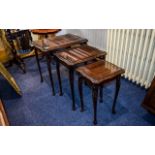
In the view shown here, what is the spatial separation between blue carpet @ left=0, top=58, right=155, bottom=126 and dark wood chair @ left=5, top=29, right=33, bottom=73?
66 centimetres

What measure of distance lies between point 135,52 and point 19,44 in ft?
7.13

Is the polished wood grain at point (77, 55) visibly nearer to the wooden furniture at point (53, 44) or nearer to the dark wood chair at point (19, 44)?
the wooden furniture at point (53, 44)

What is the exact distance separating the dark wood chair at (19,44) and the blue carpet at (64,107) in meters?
0.66

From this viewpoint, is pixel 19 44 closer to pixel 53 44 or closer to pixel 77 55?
pixel 53 44

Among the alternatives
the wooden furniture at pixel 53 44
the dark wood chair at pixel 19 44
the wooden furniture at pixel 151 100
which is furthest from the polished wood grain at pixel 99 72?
the dark wood chair at pixel 19 44

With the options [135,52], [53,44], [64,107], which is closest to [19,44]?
[53,44]

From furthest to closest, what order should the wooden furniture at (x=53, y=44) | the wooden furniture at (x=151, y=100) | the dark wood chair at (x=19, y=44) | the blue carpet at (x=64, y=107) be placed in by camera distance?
the dark wood chair at (x=19, y=44), the wooden furniture at (x=53, y=44), the blue carpet at (x=64, y=107), the wooden furniture at (x=151, y=100)

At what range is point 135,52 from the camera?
2.12 metres

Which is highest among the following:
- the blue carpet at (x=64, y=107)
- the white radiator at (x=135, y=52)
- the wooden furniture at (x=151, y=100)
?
the white radiator at (x=135, y=52)

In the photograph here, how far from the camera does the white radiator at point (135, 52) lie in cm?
194

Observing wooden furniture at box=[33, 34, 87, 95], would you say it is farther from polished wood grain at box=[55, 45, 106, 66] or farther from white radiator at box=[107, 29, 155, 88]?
white radiator at box=[107, 29, 155, 88]

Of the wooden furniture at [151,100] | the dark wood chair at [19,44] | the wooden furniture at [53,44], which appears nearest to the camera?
Answer: the wooden furniture at [151,100]
